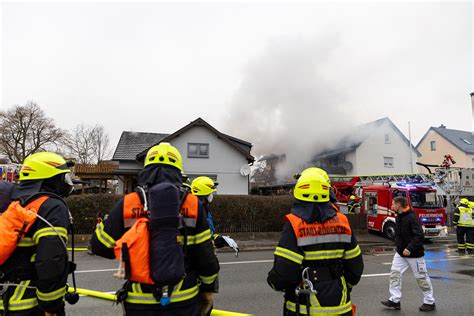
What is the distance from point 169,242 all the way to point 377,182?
17.5 meters

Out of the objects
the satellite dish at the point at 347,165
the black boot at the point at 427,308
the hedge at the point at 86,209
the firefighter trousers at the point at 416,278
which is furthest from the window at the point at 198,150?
the black boot at the point at 427,308

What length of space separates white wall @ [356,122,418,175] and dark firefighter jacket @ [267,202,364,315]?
2805cm

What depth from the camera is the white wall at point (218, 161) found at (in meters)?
21.3

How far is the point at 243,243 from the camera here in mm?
12672

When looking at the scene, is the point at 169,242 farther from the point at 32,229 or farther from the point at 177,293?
the point at 32,229

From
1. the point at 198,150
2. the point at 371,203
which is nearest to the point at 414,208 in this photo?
the point at 371,203

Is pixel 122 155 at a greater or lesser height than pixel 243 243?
greater

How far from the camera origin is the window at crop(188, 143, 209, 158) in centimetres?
2134

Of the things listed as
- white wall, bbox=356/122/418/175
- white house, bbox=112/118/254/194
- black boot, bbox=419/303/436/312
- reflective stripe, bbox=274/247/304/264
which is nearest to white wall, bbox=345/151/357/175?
white wall, bbox=356/122/418/175

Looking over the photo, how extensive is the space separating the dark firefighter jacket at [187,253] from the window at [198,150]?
18992 millimetres

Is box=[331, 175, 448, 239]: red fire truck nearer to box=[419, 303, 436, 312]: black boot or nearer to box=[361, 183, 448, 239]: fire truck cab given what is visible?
box=[361, 183, 448, 239]: fire truck cab

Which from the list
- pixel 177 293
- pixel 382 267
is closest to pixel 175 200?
pixel 177 293

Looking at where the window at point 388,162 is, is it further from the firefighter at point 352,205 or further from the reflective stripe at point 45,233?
the reflective stripe at point 45,233

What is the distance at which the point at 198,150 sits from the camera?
21.5m
